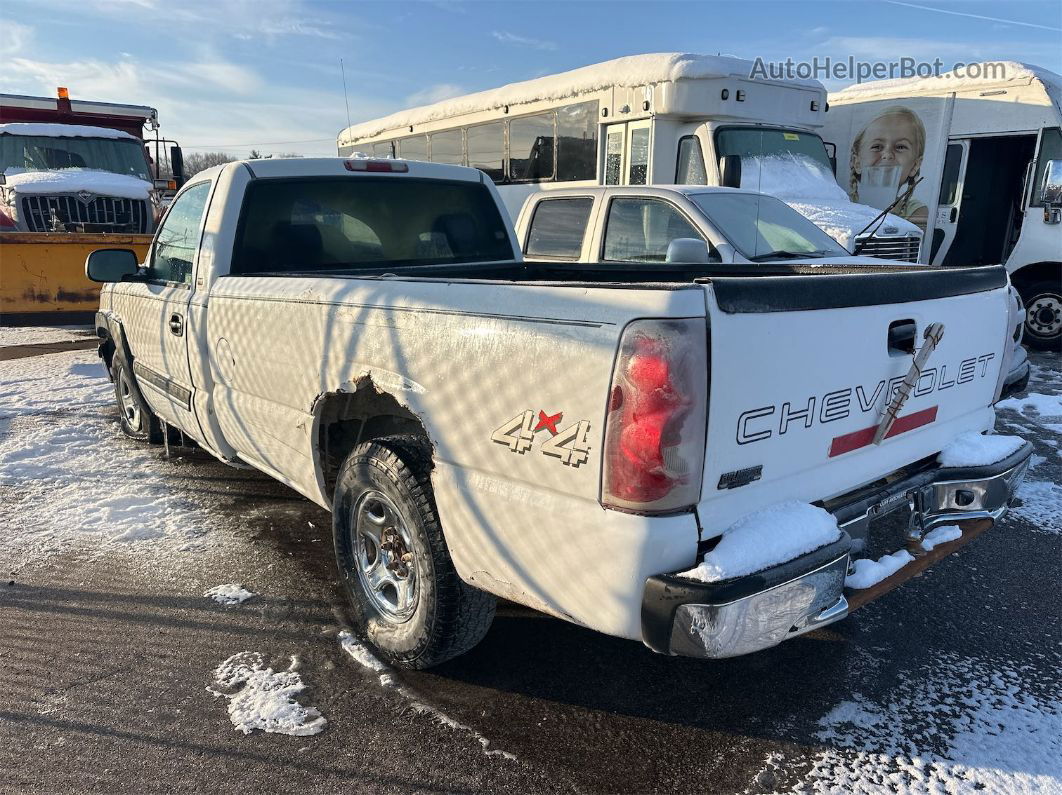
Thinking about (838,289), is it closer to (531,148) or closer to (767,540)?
(767,540)

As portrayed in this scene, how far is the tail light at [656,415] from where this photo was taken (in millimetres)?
1965

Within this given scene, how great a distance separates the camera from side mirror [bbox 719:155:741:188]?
8.36 meters

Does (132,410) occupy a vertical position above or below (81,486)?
above

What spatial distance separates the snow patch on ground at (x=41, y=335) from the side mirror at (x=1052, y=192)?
13305 mm

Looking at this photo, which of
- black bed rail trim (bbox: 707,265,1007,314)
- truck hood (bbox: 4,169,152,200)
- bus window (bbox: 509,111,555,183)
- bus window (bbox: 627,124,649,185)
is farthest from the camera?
truck hood (bbox: 4,169,152,200)

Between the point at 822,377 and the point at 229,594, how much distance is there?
2.85 meters

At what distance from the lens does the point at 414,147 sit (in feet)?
43.7

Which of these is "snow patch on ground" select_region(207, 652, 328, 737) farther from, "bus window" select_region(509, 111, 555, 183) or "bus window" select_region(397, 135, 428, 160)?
"bus window" select_region(397, 135, 428, 160)

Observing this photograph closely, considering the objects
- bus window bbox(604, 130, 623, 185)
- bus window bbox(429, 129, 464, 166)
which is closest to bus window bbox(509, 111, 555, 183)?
bus window bbox(604, 130, 623, 185)

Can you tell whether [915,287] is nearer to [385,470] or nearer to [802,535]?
[802,535]

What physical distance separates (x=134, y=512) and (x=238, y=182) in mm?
2114

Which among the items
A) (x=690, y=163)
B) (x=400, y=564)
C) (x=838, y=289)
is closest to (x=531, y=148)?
(x=690, y=163)

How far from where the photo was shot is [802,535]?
2.21 metres

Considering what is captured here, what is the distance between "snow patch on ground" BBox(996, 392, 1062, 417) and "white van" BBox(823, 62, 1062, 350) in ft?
10.9
